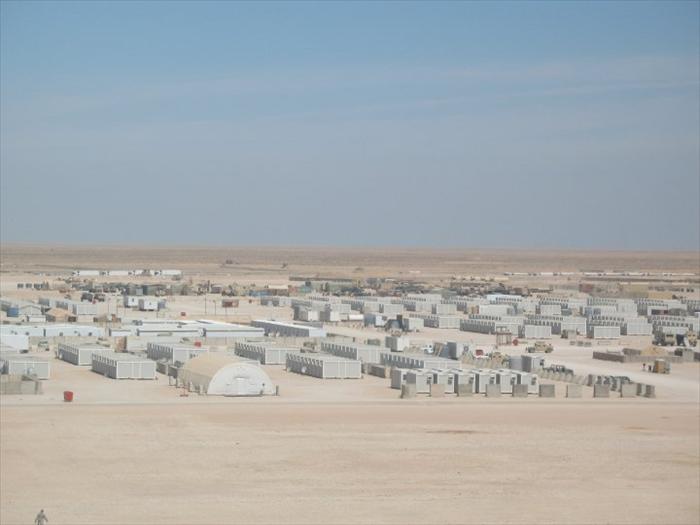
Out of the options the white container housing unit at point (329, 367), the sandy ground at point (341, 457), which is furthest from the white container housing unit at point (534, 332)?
the sandy ground at point (341, 457)

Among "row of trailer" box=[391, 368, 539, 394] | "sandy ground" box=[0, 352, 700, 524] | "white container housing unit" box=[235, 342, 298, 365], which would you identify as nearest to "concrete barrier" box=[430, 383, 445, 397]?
"row of trailer" box=[391, 368, 539, 394]

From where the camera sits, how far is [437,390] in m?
51.8

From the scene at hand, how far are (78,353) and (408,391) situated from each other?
1791 cm

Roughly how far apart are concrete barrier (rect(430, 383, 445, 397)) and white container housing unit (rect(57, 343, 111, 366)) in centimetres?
1748

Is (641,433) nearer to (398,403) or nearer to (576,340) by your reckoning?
(398,403)

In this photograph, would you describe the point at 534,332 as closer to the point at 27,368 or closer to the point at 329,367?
the point at 329,367

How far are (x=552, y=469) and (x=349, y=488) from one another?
6325 mm

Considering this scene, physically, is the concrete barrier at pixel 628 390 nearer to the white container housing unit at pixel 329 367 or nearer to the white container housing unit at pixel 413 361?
the white container housing unit at pixel 413 361

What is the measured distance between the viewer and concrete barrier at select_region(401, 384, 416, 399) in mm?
51006

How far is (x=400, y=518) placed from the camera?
102ft

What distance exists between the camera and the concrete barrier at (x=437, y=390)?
170 feet

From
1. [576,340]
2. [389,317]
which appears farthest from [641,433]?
[389,317]

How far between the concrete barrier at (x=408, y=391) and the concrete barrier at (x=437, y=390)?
0.85m

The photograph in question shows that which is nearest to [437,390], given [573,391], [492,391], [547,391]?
[492,391]
